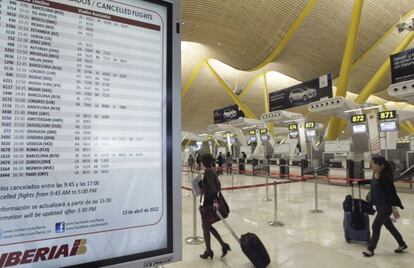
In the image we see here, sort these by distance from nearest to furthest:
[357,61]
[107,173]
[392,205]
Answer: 1. [107,173]
2. [392,205]
3. [357,61]

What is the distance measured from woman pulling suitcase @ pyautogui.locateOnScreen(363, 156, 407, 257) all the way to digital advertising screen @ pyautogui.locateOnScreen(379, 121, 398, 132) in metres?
7.40

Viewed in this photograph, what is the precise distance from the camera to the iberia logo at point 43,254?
0.79m

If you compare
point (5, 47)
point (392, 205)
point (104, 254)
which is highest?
point (5, 47)

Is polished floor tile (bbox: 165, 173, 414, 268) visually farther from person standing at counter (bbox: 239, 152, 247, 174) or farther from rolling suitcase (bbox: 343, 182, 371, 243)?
person standing at counter (bbox: 239, 152, 247, 174)

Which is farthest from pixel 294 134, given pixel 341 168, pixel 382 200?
pixel 382 200

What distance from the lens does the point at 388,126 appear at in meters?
10.9

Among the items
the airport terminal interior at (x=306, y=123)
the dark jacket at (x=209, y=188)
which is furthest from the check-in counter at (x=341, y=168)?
the dark jacket at (x=209, y=188)

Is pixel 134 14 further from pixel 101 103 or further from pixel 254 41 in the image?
pixel 254 41

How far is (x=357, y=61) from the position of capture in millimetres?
20219

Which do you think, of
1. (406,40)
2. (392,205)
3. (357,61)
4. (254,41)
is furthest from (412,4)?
(392,205)

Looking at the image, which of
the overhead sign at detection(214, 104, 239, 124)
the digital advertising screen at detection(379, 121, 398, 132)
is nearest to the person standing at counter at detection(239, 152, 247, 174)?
the overhead sign at detection(214, 104, 239, 124)

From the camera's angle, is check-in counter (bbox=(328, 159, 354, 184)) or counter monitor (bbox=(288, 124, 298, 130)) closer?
check-in counter (bbox=(328, 159, 354, 184))

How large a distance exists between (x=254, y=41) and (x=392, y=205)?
52.9ft

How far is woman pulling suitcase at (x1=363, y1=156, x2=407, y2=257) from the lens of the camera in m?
4.49
